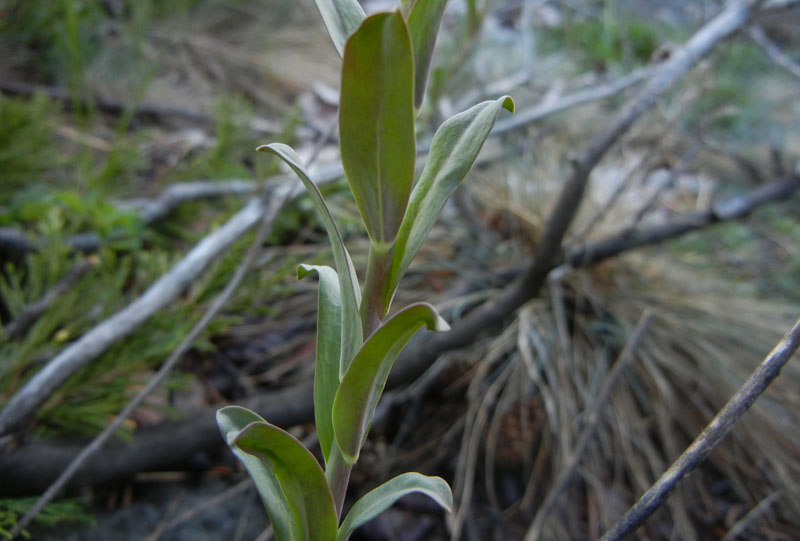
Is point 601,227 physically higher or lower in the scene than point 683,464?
lower

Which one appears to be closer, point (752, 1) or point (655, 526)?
point (655, 526)

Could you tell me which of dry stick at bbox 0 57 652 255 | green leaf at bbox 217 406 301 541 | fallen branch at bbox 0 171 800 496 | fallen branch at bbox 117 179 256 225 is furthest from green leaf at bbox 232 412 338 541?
fallen branch at bbox 117 179 256 225

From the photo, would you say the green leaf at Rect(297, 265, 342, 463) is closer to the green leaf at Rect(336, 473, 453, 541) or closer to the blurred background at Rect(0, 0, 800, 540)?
the green leaf at Rect(336, 473, 453, 541)

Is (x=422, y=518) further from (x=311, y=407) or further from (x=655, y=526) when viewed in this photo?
(x=655, y=526)

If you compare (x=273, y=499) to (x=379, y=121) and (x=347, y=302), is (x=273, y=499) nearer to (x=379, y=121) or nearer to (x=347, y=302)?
(x=347, y=302)

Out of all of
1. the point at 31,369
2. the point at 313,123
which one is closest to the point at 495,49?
Answer: the point at 313,123

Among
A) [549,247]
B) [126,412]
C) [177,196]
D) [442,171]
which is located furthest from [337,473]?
[177,196]

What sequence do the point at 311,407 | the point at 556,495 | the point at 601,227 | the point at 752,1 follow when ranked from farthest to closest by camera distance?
the point at 601,227 → the point at 752,1 → the point at 311,407 → the point at 556,495
